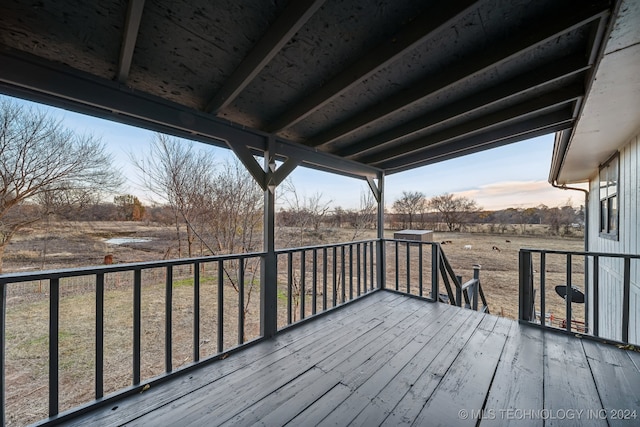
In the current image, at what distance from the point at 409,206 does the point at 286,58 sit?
6.49 meters

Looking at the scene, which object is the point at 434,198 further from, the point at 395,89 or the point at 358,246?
the point at 395,89

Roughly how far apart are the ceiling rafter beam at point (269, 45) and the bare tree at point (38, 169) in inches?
116

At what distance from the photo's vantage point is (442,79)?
200 centimetres

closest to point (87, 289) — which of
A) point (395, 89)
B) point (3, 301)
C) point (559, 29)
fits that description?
point (3, 301)

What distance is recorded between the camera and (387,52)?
1.64 m

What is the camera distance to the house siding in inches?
110

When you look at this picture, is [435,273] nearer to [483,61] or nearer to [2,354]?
[483,61]

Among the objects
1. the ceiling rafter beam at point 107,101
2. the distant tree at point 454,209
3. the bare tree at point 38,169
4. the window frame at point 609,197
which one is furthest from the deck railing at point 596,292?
the bare tree at point 38,169

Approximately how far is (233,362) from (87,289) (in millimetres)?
3103

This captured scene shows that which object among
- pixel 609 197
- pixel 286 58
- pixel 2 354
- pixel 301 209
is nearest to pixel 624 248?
pixel 609 197

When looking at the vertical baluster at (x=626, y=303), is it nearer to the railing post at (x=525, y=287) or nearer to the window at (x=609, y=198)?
the railing post at (x=525, y=287)

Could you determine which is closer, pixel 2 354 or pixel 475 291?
pixel 2 354

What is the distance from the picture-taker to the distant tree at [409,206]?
6.91 meters

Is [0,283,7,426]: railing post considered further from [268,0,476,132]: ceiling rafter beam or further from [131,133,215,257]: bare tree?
[131,133,215,257]: bare tree
